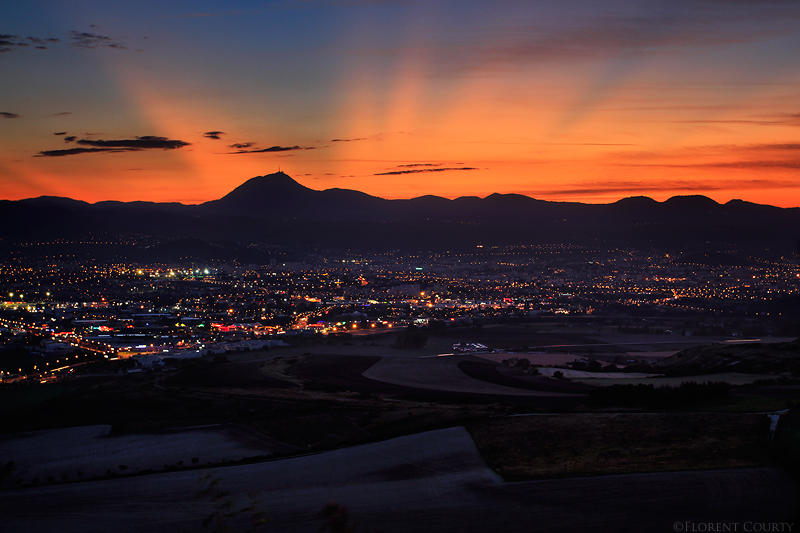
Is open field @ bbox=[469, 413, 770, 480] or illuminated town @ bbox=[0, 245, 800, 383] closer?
open field @ bbox=[469, 413, 770, 480]

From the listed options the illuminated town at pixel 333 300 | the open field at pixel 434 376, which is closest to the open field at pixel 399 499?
the open field at pixel 434 376

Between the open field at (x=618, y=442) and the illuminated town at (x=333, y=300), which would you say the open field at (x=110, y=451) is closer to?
the open field at (x=618, y=442)

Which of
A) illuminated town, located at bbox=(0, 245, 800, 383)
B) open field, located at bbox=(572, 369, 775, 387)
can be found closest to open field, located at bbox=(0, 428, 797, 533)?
open field, located at bbox=(572, 369, 775, 387)

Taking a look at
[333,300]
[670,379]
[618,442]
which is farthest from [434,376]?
[333,300]

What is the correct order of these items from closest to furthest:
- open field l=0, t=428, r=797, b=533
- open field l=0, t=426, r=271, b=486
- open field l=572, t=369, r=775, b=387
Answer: open field l=0, t=428, r=797, b=533 → open field l=0, t=426, r=271, b=486 → open field l=572, t=369, r=775, b=387

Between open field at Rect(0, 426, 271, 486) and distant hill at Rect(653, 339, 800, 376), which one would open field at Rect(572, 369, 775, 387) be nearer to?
distant hill at Rect(653, 339, 800, 376)

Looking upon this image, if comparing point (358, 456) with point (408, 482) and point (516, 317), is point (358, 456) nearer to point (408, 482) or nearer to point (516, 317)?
point (408, 482)

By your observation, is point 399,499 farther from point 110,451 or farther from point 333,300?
point 333,300

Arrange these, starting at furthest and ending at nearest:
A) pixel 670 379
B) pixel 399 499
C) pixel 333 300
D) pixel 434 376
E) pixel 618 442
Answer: pixel 333 300 → pixel 434 376 → pixel 670 379 → pixel 618 442 → pixel 399 499
